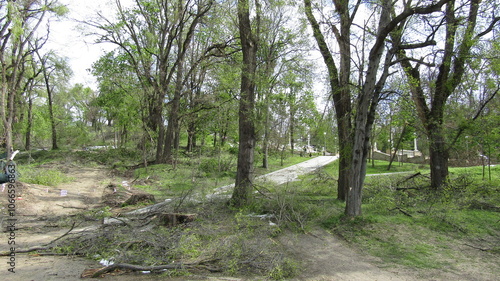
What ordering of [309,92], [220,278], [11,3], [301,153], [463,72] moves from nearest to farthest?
1. [220,278]
2. [463,72]
3. [11,3]
4. [309,92]
5. [301,153]

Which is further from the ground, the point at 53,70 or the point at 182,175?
the point at 53,70

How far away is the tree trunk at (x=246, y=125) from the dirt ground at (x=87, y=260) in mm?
2618

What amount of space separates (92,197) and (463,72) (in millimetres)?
14765

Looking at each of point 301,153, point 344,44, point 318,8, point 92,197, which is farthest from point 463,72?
point 301,153

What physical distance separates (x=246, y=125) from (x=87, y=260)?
5882 millimetres

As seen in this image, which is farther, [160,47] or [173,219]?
[160,47]

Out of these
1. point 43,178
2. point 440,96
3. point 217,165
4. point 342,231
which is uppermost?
point 440,96

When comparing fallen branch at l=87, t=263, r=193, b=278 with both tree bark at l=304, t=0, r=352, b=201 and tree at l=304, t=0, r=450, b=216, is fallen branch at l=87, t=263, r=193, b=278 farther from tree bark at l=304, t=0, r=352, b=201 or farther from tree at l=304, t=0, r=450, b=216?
tree bark at l=304, t=0, r=352, b=201

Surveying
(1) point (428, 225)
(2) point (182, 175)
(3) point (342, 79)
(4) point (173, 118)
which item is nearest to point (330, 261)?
(1) point (428, 225)

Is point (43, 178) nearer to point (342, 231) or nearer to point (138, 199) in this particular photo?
point (138, 199)

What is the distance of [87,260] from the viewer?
17.4 feet

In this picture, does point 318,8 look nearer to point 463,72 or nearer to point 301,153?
point 463,72

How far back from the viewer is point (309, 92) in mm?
22266

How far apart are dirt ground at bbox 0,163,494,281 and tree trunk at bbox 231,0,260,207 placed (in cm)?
262
